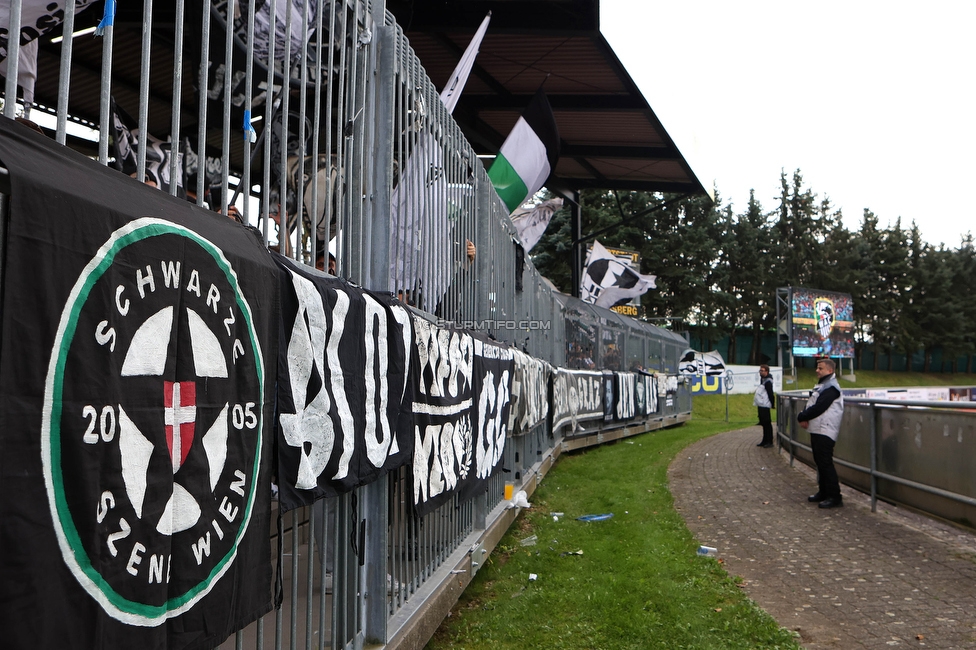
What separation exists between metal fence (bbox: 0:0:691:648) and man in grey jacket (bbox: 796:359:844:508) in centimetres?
433

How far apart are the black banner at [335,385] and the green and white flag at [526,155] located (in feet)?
26.8

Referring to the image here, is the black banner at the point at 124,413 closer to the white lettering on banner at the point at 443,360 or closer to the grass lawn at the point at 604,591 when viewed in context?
the white lettering on banner at the point at 443,360

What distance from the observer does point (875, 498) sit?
30.2 ft

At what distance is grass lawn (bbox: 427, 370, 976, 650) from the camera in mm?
4898

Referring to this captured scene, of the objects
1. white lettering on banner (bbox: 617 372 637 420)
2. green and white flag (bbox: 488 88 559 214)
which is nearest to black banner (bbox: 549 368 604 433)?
white lettering on banner (bbox: 617 372 637 420)

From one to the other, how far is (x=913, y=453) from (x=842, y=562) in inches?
98.5

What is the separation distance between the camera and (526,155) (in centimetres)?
1189

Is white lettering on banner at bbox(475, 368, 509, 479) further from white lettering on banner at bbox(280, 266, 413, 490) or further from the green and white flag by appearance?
the green and white flag

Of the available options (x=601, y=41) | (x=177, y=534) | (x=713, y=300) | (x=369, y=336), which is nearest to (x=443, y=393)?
(x=369, y=336)

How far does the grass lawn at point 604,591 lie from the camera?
490cm

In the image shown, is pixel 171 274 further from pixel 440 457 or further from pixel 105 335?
pixel 440 457

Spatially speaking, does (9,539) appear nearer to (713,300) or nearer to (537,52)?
(537,52)

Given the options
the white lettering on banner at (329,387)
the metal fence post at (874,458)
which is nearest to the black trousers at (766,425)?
the metal fence post at (874,458)

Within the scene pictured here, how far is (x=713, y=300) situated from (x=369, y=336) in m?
52.3
